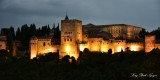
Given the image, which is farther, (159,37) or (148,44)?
(159,37)

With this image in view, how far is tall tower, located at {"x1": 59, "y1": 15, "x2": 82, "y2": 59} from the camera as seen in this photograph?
2366 inches

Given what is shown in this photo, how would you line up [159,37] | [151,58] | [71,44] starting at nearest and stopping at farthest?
[151,58] < [71,44] < [159,37]

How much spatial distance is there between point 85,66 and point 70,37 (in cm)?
734

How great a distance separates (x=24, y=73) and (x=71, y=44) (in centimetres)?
826

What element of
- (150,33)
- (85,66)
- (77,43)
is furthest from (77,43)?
(150,33)

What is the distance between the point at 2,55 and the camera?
64.2 m

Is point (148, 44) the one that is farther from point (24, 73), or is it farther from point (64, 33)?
point (24, 73)

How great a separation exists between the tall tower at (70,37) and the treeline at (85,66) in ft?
3.63

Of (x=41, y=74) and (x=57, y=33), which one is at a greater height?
(x=57, y=33)

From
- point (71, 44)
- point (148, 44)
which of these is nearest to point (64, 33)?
point (71, 44)

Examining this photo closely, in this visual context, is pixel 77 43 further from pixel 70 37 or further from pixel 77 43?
pixel 70 37

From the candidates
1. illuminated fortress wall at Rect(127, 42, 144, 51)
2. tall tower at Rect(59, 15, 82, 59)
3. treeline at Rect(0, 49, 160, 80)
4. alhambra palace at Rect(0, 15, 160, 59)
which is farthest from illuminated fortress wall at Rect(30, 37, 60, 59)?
illuminated fortress wall at Rect(127, 42, 144, 51)

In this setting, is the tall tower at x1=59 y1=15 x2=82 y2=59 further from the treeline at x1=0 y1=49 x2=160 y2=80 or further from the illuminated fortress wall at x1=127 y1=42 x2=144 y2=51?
the illuminated fortress wall at x1=127 y1=42 x2=144 y2=51

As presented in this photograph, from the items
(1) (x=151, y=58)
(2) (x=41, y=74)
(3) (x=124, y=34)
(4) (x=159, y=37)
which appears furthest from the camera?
(3) (x=124, y=34)
